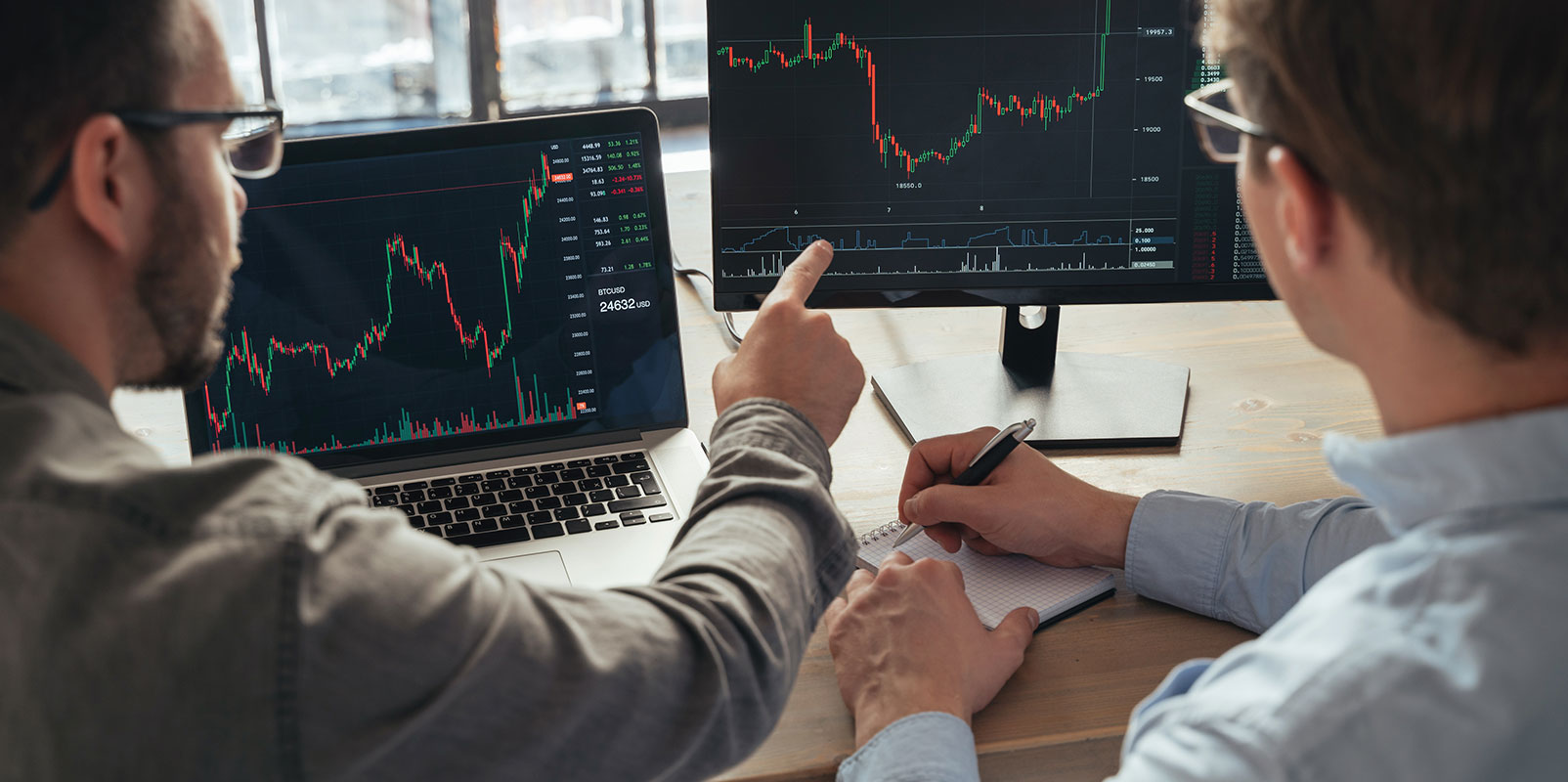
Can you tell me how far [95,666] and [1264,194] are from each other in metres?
0.62

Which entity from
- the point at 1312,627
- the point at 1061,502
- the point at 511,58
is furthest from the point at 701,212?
the point at 511,58

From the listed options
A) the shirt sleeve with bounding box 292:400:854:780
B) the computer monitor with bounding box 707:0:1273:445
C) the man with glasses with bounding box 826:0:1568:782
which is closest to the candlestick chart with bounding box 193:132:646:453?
the computer monitor with bounding box 707:0:1273:445

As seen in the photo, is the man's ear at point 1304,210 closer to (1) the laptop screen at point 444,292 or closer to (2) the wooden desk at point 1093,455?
(2) the wooden desk at point 1093,455

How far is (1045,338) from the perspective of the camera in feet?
4.48

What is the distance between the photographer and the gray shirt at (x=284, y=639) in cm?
52

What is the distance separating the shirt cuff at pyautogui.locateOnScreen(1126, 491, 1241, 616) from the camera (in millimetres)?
979

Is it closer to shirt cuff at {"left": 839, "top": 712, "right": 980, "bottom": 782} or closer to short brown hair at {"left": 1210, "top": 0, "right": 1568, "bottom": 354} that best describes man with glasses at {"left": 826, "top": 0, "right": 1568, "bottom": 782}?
short brown hair at {"left": 1210, "top": 0, "right": 1568, "bottom": 354}

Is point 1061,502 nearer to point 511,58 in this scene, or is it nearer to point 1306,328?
point 1306,328

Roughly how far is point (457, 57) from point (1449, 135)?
4365mm

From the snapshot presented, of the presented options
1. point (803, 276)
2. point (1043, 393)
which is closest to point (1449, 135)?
point (803, 276)

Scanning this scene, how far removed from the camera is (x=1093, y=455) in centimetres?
123

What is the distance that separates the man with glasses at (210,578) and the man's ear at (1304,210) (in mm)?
340

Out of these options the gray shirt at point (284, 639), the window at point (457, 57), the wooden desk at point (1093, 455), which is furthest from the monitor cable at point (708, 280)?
the window at point (457, 57)

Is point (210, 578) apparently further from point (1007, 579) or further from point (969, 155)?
point (969, 155)
